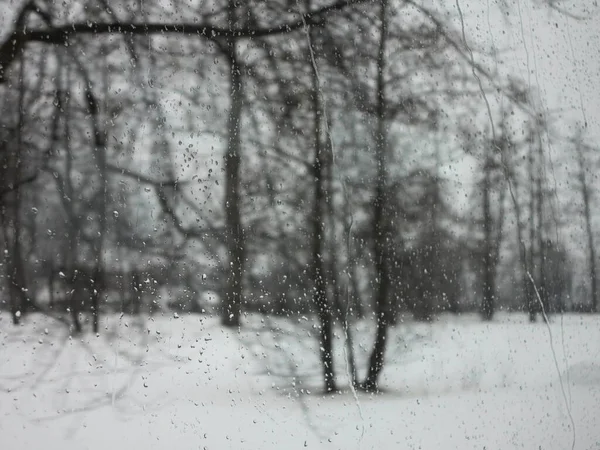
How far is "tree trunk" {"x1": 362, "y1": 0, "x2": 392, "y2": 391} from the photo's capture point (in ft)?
4.40

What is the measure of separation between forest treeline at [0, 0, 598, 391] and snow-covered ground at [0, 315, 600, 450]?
3 centimetres

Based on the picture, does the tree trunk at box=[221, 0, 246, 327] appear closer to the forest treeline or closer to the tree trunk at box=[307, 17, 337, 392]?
the forest treeline

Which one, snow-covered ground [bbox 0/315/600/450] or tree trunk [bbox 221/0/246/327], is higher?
tree trunk [bbox 221/0/246/327]

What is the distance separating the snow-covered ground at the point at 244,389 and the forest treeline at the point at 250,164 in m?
0.03

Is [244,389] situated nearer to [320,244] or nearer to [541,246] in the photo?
[320,244]

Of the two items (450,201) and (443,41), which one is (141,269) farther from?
(443,41)

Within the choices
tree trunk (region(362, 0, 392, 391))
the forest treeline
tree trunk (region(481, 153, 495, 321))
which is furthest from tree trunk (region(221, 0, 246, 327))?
tree trunk (region(481, 153, 495, 321))

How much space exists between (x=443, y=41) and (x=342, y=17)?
0.28m

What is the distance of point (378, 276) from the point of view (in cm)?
137

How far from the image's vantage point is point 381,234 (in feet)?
4.54

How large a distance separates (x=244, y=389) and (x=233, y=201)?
0.29 m

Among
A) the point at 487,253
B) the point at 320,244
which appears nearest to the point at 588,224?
the point at 487,253

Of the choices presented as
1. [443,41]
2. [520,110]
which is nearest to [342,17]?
[443,41]

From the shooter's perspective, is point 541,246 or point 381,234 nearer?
point 381,234
